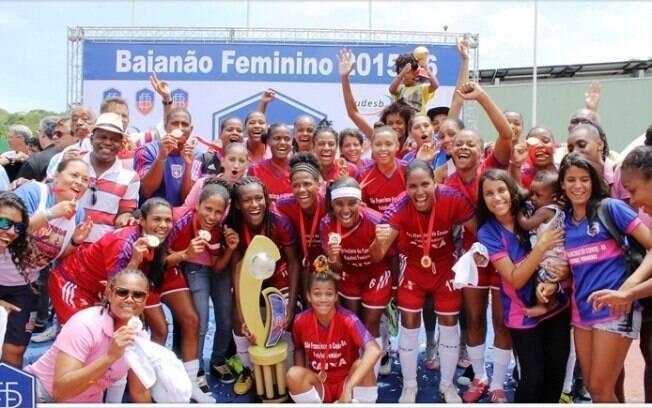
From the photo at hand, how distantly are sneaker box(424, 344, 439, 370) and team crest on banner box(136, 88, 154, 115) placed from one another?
705 centimetres

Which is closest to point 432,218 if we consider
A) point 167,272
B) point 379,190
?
point 379,190

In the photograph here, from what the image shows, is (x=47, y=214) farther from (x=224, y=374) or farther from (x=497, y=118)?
(x=497, y=118)

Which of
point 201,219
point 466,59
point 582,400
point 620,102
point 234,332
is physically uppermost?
point 620,102

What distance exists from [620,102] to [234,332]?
18.8m

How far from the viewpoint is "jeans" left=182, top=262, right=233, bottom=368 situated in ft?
13.9

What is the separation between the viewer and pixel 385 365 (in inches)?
184

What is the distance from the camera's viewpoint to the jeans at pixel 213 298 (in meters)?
4.23

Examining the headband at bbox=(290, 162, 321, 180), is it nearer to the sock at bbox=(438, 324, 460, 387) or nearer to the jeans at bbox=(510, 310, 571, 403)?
the sock at bbox=(438, 324, 460, 387)

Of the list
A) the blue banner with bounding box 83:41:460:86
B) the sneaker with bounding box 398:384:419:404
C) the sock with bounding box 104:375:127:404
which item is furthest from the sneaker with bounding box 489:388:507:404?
the blue banner with bounding box 83:41:460:86

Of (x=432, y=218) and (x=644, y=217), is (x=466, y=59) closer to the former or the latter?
(x=432, y=218)

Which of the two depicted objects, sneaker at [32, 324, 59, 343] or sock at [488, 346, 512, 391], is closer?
sock at [488, 346, 512, 391]

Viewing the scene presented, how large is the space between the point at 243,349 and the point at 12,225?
185 cm

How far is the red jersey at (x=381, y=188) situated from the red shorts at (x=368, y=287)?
54cm

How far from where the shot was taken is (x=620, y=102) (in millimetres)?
19203
